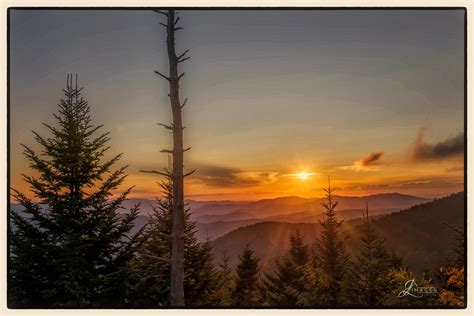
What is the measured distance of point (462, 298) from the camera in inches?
220

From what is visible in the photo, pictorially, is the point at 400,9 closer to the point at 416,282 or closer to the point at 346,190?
the point at 346,190

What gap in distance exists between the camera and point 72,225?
5.88 metres

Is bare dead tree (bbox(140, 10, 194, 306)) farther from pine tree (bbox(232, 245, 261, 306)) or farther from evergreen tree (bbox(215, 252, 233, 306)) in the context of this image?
pine tree (bbox(232, 245, 261, 306))

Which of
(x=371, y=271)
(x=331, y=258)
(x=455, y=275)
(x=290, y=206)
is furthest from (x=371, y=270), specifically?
(x=290, y=206)

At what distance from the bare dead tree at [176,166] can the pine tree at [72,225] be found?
0.60m

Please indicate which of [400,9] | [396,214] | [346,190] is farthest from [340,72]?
[396,214]

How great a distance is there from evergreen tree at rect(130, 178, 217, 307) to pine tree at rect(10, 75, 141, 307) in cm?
19

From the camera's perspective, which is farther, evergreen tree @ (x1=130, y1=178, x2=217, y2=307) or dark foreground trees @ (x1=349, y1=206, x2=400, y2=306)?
evergreen tree @ (x1=130, y1=178, x2=217, y2=307)

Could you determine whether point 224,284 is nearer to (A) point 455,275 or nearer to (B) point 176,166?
(B) point 176,166

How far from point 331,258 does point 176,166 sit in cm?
211

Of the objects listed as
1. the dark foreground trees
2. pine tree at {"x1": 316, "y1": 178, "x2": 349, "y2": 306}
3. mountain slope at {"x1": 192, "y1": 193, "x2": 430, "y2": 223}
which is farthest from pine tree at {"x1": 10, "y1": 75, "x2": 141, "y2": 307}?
the dark foreground trees

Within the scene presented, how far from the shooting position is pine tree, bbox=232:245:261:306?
19.7 ft

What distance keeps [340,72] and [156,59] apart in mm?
2096
